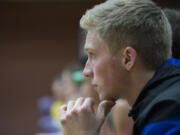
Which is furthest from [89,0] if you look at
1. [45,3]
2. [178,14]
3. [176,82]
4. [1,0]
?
[176,82]

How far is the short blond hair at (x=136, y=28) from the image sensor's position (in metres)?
1.12

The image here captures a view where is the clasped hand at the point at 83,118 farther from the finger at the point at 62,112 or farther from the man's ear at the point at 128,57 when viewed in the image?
the man's ear at the point at 128,57

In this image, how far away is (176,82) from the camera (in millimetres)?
1060

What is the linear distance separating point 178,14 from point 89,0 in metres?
5.77

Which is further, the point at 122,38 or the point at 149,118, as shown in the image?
the point at 122,38

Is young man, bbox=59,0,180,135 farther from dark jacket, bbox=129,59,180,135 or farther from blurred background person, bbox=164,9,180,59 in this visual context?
blurred background person, bbox=164,9,180,59

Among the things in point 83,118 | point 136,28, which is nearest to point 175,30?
point 136,28

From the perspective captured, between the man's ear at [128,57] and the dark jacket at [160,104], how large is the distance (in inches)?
3.2

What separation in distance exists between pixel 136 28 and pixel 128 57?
0.09 m

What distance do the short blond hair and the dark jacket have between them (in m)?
0.06

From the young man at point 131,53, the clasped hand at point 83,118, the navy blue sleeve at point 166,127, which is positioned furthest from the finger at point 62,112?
the navy blue sleeve at point 166,127

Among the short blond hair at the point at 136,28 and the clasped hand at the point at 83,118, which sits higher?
the short blond hair at the point at 136,28

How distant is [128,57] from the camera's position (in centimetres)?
112

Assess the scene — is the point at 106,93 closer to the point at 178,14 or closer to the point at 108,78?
the point at 108,78
